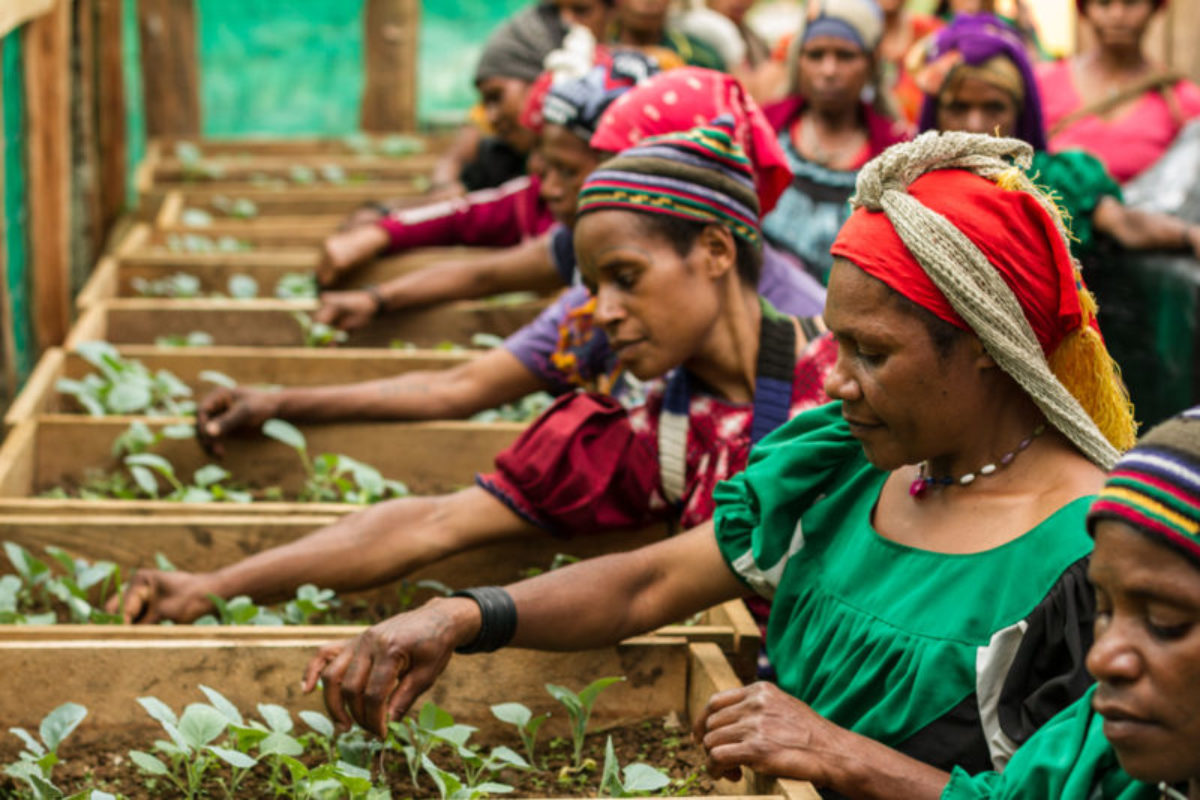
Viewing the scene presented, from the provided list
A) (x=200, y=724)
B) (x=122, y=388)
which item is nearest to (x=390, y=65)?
(x=122, y=388)

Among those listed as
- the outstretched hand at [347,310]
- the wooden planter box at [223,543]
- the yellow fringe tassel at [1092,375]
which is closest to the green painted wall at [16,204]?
the outstretched hand at [347,310]

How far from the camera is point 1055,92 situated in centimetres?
551

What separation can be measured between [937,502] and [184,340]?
292cm

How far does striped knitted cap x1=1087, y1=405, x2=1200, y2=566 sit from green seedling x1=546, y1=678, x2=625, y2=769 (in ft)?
3.40

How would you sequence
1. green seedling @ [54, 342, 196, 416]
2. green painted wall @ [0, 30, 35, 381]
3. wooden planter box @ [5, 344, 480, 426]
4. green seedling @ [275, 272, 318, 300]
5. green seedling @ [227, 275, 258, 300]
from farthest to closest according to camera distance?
green seedling @ [275, 272, 318, 300] → green seedling @ [227, 275, 258, 300] → green painted wall @ [0, 30, 35, 381] → wooden planter box @ [5, 344, 480, 426] → green seedling @ [54, 342, 196, 416]

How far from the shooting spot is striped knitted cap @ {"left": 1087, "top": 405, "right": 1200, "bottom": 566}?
4.08 ft

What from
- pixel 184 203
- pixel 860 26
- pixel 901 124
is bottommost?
pixel 184 203

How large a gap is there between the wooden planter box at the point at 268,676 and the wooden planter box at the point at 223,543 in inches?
22.1

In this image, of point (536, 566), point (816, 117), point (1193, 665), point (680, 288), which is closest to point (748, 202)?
point (680, 288)

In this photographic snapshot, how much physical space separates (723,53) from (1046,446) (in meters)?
4.12

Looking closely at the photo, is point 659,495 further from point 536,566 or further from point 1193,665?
point 1193,665

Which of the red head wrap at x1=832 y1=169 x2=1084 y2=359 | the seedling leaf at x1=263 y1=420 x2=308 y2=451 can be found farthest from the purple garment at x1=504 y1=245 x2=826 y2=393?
the red head wrap at x1=832 y1=169 x2=1084 y2=359

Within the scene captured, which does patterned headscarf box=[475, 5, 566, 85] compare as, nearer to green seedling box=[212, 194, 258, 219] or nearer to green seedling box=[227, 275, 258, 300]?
green seedling box=[227, 275, 258, 300]

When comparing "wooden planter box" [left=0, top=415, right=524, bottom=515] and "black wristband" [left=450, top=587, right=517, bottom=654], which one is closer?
"black wristband" [left=450, top=587, right=517, bottom=654]
